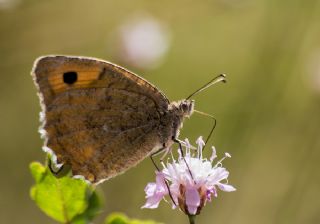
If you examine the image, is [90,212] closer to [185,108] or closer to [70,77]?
[70,77]

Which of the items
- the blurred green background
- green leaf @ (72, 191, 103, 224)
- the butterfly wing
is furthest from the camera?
the blurred green background

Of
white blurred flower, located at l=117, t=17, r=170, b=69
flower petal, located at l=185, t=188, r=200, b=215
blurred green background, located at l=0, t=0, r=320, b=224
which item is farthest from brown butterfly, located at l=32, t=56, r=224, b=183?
white blurred flower, located at l=117, t=17, r=170, b=69

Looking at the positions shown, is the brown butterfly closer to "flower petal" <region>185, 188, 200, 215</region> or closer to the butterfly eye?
the butterfly eye

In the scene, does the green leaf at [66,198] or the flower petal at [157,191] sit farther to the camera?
the flower petal at [157,191]

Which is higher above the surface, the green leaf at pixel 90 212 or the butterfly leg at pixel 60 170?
the butterfly leg at pixel 60 170

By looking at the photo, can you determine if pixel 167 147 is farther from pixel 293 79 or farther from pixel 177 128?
pixel 293 79

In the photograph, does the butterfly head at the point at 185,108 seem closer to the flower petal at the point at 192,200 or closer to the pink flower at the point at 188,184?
the pink flower at the point at 188,184

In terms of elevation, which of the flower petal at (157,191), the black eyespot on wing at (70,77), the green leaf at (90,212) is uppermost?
the black eyespot on wing at (70,77)

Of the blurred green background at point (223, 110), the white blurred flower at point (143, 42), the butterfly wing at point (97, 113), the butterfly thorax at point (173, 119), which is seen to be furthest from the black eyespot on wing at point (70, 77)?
the white blurred flower at point (143, 42)
